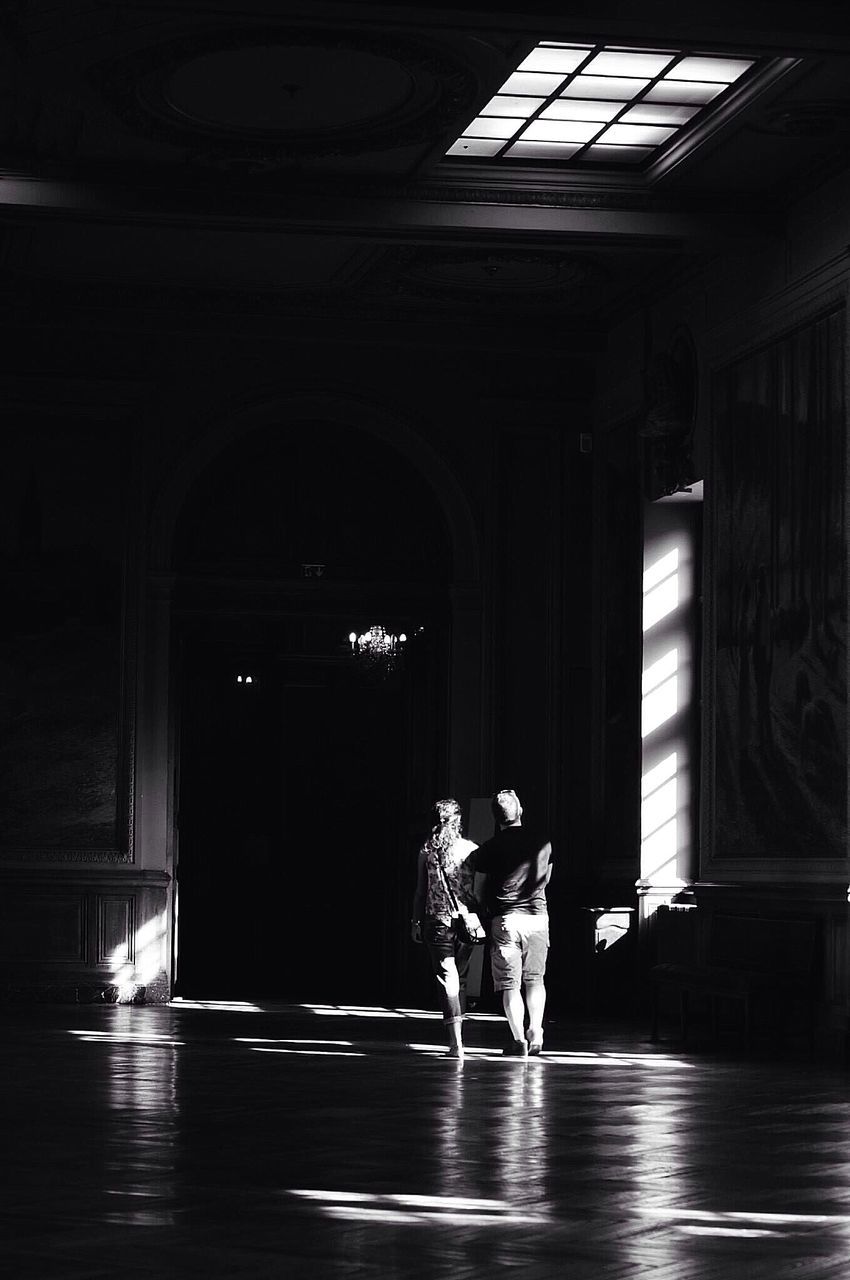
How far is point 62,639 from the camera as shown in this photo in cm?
1741

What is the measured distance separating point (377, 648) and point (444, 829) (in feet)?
19.9

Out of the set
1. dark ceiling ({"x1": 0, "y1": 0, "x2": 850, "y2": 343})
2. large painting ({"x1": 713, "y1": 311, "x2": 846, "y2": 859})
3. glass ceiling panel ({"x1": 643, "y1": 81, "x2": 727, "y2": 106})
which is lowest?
large painting ({"x1": 713, "y1": 311, "x2": 846, "y2": 859})

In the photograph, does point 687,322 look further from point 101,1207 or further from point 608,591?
point 101,1207

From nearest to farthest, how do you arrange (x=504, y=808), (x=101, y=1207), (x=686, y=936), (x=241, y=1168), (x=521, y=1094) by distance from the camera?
(x=101, y=1207), (x=241, y=1168), (x=521, y=1094), (x=504, y=808), (x=686, y=936)

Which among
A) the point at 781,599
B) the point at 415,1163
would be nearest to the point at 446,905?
the point at 781,599

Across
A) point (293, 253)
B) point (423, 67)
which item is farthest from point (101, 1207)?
point (293, 253)

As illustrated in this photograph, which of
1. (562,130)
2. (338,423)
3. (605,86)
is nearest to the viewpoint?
(605,86)

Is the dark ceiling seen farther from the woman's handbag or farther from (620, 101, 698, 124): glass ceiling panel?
the woman's handbag

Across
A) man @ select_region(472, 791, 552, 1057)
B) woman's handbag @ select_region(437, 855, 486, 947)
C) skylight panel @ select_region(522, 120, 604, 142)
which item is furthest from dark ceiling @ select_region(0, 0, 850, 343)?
woman's handbag @ select_region(437, 855, 486, 947)

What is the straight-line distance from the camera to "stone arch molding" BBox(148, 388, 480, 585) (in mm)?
17594

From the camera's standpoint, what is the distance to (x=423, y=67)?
39.1 feet

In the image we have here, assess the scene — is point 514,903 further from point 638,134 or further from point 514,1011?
point 638,134

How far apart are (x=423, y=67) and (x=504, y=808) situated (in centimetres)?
457

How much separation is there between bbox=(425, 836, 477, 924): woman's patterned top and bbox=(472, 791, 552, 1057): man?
0.43 ft
